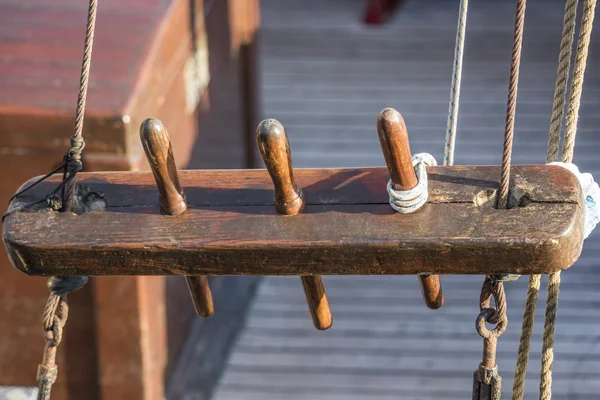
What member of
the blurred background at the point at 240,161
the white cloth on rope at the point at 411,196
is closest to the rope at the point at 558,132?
the white cloth on rope at the point at 411,196

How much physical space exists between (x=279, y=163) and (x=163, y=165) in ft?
0.45

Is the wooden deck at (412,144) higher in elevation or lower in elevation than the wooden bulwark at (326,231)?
lower

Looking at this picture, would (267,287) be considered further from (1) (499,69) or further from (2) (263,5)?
(2) (263,5)

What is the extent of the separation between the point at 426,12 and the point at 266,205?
504 centimetres

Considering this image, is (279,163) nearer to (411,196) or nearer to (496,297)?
(411,196)

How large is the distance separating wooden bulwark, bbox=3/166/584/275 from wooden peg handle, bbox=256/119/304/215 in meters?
0.02

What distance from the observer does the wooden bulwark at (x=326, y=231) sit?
1.08 meters

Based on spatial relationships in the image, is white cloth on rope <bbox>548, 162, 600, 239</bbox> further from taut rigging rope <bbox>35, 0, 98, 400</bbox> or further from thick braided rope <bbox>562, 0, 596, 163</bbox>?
taut rigging rope <bbox>35, 0, 98, 400</bbox>

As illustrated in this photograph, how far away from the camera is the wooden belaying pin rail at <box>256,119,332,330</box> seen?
41.6 inches

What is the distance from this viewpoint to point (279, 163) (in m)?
1.08

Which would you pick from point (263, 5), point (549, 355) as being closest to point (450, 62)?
point (263, 5)

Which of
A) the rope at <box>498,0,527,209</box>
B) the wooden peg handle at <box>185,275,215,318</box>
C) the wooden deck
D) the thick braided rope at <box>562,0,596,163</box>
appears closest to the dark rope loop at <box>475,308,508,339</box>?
the rope at <box>498,0,527,209</box>

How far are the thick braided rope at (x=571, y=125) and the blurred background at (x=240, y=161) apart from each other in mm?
1003

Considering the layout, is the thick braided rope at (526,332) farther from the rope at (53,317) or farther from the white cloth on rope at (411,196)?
the rope at (53,317)
